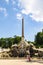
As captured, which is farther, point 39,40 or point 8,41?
point 8,41

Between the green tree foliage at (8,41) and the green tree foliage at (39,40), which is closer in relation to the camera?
the green tree foliage at (39,40)

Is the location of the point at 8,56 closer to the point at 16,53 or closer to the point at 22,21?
the point at 16,53

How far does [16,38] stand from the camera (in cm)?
10769

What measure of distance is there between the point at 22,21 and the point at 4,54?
1053 centimetres

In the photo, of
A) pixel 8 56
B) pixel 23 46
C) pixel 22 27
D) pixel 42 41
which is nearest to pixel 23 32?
pixel 22 27

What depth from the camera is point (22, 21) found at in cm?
5444

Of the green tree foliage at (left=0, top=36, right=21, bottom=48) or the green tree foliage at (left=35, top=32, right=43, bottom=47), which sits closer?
the green tree foliage at (left=35, top=32, right=43, bottom=47)

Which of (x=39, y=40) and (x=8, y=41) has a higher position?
(x=8, y=41)

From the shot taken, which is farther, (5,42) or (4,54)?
(5,42)

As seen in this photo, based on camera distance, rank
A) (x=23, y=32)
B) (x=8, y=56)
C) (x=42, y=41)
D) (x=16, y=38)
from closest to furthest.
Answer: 1. (x=8, y=56)
2. (x=23, y=32)
3. (x=42, y=41)
4. (x=16, y=38)

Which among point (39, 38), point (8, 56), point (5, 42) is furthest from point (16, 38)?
point (8, 56)

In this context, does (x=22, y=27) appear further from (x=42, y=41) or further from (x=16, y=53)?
(x=42, y=41)

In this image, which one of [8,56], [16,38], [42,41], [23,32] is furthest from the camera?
[16,38]

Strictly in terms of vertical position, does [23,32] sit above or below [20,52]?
above
